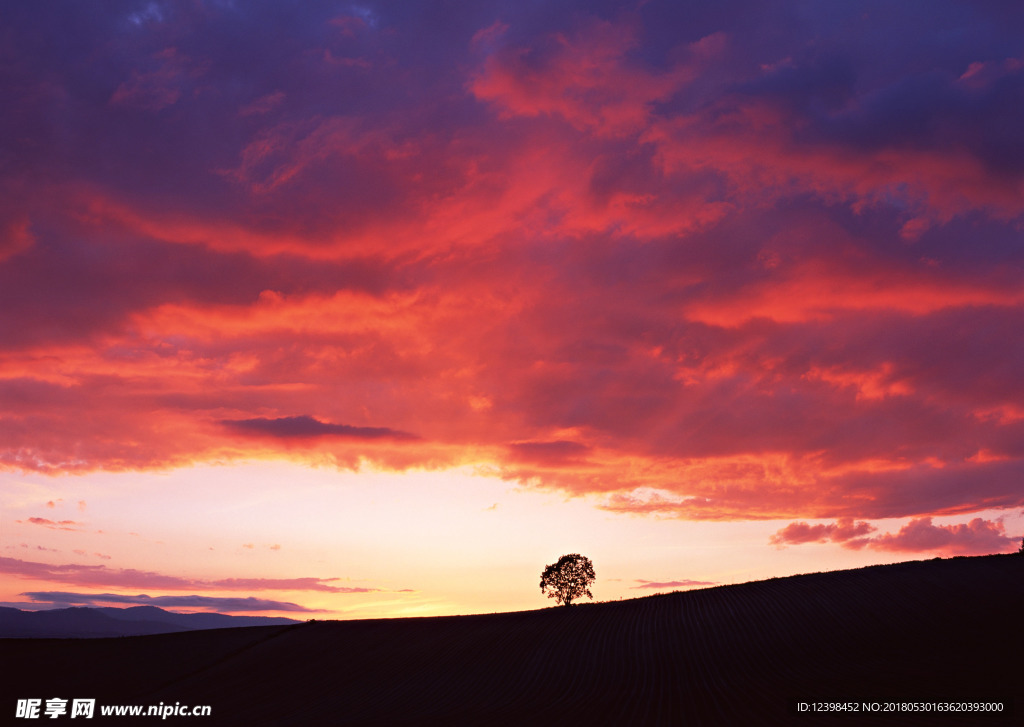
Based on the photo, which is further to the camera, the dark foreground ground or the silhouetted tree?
the silhouetted tree

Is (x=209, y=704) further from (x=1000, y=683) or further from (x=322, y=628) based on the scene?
(x=1000, y=683)

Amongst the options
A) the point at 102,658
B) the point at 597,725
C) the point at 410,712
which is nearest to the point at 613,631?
the point at 410,712

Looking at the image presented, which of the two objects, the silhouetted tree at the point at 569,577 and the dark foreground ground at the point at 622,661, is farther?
the silhouetted tree at the point at 569,577

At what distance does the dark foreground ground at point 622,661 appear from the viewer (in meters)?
31.4

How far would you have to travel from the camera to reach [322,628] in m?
62.6

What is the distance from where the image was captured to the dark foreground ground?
3142cm

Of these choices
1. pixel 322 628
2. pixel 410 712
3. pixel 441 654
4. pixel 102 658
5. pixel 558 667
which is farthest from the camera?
pixel 322 628

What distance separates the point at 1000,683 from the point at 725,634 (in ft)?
57.5

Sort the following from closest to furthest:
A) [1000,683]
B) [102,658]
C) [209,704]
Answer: [1000,683]
[209,704]
[102,658]

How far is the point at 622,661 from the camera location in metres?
42.4

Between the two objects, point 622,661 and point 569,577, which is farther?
point 569,577

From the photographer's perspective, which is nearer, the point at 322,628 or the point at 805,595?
the point at 805,595

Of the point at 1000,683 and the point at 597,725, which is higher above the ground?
the point at 1000,683

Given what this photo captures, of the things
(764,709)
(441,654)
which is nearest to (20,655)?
(441,654)
